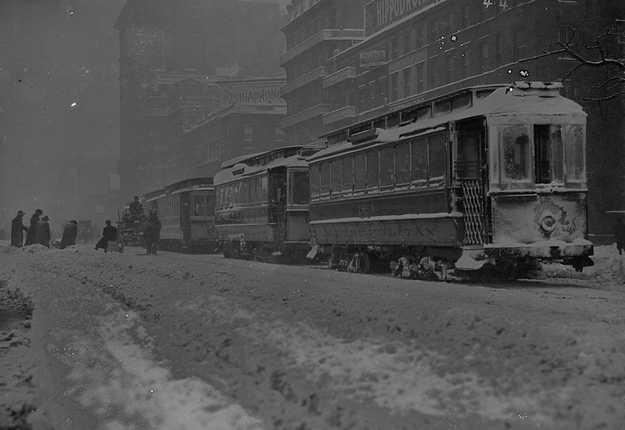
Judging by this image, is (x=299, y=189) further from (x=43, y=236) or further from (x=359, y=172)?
(x=43, y=236)

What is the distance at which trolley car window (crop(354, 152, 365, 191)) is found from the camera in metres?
20.8

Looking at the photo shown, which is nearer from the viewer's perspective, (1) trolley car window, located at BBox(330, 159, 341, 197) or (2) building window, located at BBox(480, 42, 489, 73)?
(1) trolley car window, located at BBox(330, 159, 341, 197)

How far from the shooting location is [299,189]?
88.4ft

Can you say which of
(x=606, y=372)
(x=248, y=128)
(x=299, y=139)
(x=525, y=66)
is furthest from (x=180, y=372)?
(x=248, y=128)

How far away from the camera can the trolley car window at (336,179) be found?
73.8 ft

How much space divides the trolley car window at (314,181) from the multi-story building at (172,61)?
98.4 metres

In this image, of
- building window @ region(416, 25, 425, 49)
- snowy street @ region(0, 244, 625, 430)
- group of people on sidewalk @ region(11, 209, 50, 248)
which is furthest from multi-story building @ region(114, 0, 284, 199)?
snowy street @ region(0, 244, 625, 430)

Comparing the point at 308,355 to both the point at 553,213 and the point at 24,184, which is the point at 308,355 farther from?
the point at 24,184

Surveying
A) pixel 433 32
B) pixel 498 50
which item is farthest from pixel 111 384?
pixel 433 32

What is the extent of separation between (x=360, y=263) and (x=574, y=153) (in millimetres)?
6913

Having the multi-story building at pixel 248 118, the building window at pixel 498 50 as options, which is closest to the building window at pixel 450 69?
the building window at pixel 498 50

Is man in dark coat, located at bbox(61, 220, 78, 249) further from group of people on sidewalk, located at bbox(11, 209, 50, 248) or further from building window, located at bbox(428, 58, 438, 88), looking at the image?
building window, located at bbox(428, 58, 438, 88)

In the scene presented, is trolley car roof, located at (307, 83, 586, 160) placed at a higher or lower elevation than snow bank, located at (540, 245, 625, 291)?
higher

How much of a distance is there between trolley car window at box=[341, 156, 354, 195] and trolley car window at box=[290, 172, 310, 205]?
4.77 metres
